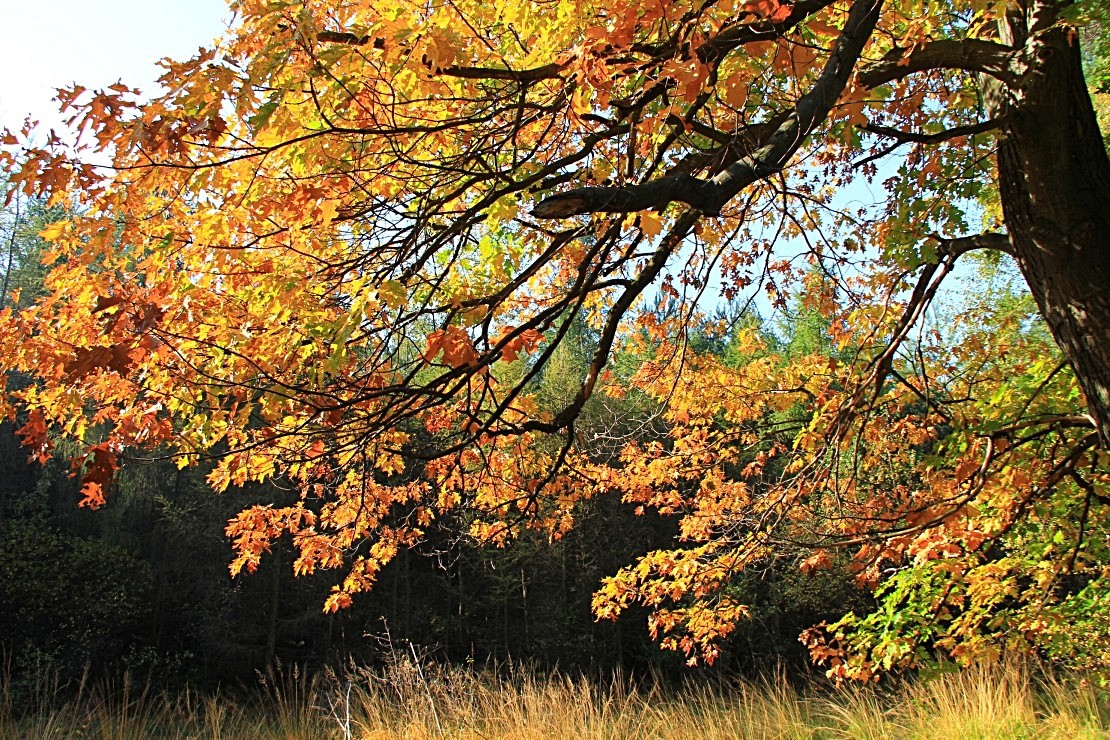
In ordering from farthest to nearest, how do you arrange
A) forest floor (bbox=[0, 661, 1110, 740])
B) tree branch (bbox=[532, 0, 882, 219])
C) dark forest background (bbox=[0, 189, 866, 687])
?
dark forest background (bbox=[0, 189, 866, 687]) → forest floor (bbox=[0, 661, 1110, 740]) → tree branch (bbox=[532, 0, 882, 219])

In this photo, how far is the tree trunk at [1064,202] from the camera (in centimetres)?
261

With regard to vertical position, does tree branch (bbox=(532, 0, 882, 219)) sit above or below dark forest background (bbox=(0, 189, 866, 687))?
above

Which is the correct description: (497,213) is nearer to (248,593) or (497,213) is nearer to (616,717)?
(616,717)

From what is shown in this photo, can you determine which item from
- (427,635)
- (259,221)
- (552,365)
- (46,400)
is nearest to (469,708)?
Result: (46,400)

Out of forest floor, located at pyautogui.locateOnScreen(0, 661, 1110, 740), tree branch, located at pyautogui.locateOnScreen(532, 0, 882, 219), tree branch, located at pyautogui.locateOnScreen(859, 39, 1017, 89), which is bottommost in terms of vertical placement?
forest floor, located at pyautogui.locateOnScreen(0, 661, 1110, 740)

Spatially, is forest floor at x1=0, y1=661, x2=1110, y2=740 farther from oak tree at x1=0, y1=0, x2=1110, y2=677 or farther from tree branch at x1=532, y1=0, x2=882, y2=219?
tree branch at x1=532, y1=0, x2=882, y2=219

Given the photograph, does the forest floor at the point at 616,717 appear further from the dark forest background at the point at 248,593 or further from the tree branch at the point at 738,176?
the dark forest background at the point at 248,593

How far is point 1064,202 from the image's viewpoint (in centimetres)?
265

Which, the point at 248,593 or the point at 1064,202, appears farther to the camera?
the point at 248,593

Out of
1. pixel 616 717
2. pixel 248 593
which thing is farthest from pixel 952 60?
pixel 248 593

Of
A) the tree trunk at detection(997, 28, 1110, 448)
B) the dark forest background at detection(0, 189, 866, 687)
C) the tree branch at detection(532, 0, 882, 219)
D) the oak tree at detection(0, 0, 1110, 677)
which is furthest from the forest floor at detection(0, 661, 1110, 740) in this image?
the dark forest background at detection(0, 189, 866, 687)

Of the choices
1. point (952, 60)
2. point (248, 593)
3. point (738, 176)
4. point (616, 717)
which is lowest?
point (616, 717)

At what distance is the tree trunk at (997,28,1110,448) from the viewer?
261 cm

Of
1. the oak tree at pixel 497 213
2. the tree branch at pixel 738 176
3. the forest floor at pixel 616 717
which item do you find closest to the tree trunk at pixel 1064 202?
the oak tree at pixel 497 213
